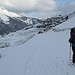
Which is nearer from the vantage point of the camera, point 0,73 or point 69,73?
point 69,73

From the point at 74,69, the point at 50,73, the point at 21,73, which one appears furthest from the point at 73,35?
the point at 21,73

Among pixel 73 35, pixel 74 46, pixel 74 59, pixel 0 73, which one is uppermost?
pixel 73 35

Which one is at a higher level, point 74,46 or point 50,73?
point 74,46

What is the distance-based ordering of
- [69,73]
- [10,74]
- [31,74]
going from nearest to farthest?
[69,73], [31,74], [10,74]

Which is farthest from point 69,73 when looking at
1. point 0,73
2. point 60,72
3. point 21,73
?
point 0,73

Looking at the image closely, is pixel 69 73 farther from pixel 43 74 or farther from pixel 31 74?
pixel 31 74

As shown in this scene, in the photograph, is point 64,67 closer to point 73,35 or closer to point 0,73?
point 73,35

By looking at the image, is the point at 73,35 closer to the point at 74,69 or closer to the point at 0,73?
the point at 74,69

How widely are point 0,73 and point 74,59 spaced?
14.4 ft

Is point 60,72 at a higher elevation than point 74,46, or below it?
below

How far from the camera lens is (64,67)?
623 centimetres

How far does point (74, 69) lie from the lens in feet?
19.2

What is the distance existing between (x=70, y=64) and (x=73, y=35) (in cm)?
179

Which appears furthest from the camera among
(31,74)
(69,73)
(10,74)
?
(10,74)
